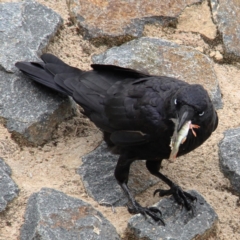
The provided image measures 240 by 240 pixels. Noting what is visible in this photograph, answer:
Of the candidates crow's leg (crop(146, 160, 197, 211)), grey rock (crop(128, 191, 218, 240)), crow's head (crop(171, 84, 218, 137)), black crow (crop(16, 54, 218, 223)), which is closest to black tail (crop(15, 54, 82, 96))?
black crow (crop(16, 54, 218, 223))

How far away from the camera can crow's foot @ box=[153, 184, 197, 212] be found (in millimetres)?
4094

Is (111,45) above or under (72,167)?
above

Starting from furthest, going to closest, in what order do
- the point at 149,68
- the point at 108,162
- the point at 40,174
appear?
the point at 149,68, the point at 108,162, the point at 40,174

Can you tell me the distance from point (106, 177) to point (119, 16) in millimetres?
1286

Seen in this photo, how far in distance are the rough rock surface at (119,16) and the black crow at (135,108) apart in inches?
16.9

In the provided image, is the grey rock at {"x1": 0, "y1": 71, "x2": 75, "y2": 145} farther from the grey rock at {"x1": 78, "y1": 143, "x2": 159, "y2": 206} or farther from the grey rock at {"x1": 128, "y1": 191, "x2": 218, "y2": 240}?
the grey rock at {"x1": 128, "y1": 191, "x2": 218, "y2": 240}

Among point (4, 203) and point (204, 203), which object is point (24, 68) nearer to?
point (4, 203)

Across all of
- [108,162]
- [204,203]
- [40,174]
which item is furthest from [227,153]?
[40,174]

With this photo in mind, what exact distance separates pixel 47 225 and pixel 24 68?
1.26 meters

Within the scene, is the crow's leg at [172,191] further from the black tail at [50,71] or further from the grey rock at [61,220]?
the black tail at [50,71]

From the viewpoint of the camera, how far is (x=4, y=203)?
388 cm

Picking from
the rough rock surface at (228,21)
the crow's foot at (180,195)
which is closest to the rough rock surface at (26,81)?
the crow's foot at (180,195)

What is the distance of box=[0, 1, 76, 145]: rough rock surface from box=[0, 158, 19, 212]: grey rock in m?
0.36

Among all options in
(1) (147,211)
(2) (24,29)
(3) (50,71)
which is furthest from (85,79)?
(1) (147,211)
